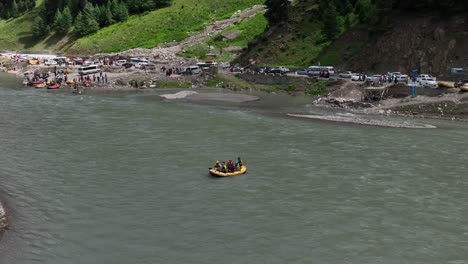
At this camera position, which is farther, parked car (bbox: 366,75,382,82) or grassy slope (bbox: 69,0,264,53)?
grassy slope (bbox: 69,0,264,53)

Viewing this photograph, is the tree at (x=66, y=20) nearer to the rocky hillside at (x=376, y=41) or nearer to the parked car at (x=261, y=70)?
the rocky hillside at (x=376, y=41)

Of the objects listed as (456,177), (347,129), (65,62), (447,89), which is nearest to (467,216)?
(456,177)

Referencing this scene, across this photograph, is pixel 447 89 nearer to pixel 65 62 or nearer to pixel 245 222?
pixel 245 222

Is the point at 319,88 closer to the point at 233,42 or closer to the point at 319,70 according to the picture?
the point at 319,70

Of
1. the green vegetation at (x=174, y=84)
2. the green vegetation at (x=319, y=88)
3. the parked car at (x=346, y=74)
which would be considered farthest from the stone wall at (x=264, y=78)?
the green vegetation at (x=174, y=84)

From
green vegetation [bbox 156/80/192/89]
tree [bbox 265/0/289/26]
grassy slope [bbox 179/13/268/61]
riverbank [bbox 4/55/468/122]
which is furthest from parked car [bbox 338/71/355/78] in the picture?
grassy slope [bbox 179/13/268/61]

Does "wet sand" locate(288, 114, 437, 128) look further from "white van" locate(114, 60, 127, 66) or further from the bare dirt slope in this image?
"white van" locate(114, 60, 127, 66)

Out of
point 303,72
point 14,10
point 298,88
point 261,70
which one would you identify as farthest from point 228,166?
point 14,10
